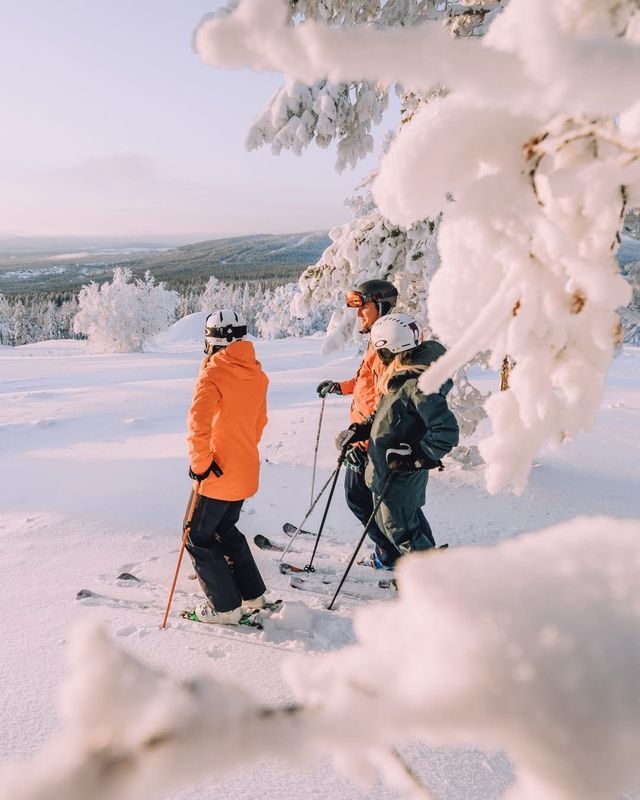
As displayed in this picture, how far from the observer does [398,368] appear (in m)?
3.47

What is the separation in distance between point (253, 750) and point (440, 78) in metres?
0.72

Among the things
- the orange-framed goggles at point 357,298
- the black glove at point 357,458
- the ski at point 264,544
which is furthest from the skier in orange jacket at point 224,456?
the orange-framed goggles at point 357,298

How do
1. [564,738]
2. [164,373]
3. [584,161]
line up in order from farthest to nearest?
[164,373] → [584,161] → [564,738]

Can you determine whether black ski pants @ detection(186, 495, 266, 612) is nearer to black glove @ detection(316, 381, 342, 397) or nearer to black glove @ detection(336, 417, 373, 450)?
black glove @ detection(336, 417, 373, 450)

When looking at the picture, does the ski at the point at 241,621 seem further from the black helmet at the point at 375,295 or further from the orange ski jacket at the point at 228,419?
the black helmet at the point at 375,295

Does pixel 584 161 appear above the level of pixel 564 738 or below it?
above

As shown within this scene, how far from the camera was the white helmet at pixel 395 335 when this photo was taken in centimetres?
336

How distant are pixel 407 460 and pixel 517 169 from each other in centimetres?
293

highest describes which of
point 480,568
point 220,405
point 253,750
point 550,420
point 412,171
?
point 412,171

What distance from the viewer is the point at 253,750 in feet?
1.55

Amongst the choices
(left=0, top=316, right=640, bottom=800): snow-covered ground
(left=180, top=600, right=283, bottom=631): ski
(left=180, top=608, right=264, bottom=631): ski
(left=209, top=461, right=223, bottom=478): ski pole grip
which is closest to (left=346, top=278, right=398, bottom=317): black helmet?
(left=209, top=461, right=223, bottom=478): ski pole grip

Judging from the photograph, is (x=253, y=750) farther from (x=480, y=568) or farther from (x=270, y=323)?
(x=270, y=323)

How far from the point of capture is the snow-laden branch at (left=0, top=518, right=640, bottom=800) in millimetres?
445

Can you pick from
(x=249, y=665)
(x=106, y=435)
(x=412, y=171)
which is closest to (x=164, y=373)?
(x=106, y=435)
